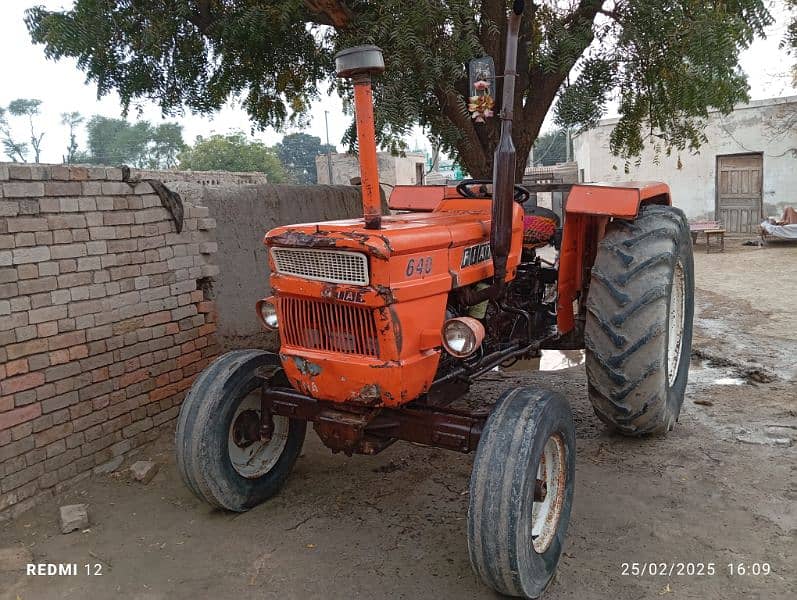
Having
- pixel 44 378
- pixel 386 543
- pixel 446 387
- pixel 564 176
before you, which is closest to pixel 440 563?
pixel 386 543

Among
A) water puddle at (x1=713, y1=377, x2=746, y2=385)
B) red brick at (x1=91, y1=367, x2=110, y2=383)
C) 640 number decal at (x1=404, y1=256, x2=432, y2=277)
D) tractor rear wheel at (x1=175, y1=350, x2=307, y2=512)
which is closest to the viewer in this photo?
640 number decal at (x1=404, y1=256, x2=432, y2=277)

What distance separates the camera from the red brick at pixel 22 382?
339 centimetres

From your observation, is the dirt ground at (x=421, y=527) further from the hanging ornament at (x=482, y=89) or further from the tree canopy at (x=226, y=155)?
the tree canopy at (x=226, y=155)

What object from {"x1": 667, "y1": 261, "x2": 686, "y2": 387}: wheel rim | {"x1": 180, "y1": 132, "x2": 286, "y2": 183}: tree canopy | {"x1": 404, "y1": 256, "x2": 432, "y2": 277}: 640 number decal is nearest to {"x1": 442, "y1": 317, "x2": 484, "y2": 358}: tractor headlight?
{"x1": 404, "y1": 256, "x2": 432, "y2": 277}: 640 number decal

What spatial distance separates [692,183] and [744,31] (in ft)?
34.8

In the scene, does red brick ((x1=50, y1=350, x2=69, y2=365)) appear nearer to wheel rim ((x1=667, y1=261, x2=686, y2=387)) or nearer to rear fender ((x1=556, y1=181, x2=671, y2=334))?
A: rear fender ((x1=556, y1=181, x2=671, y2=334))

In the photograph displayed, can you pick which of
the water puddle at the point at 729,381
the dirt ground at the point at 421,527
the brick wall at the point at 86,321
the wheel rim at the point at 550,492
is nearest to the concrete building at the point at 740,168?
the water puddle at the point at 729,381

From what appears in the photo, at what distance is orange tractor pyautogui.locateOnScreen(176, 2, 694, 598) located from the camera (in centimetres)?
259

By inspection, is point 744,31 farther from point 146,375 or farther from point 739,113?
point 739,113

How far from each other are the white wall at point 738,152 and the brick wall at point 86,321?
12.2 m

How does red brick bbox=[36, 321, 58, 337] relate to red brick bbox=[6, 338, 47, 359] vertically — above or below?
above

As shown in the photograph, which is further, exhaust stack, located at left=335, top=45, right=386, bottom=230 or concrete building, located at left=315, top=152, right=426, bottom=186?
concrete building, located at left=315, top=152, right=426, bottom=186

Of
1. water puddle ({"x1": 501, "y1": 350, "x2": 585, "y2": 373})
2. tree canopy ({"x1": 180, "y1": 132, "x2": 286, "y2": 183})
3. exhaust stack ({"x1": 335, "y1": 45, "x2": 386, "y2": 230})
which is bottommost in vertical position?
water puddle ({"x1": 501, "y1": 350, "x2": 585, "y2": 373})

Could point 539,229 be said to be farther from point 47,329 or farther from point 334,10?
point 47,329
